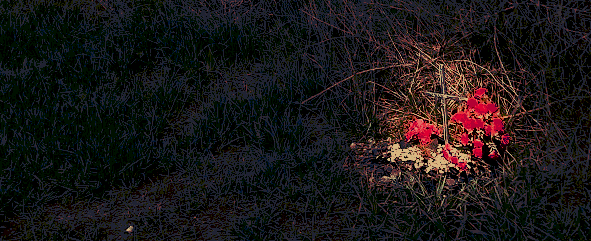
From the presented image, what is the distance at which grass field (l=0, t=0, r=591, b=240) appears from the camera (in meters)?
2.03

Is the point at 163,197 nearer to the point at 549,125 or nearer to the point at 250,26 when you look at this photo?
the point at 250,26

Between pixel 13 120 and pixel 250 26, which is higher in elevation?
pixel 250 26

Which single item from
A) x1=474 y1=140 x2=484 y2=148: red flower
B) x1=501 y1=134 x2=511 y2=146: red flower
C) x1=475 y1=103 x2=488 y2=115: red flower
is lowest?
x1=474 y1=140 x2=484 y2=148: red flower

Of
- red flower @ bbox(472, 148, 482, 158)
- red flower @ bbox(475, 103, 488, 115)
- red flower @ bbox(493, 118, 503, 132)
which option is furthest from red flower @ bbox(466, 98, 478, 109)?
red flower @ bbox(472, 148, 482, 158)

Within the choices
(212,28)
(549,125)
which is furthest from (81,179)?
(549,125)

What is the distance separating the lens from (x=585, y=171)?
2.04 metres

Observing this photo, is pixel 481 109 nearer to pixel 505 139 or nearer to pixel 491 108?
pixel 491 108

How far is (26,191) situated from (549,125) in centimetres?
275

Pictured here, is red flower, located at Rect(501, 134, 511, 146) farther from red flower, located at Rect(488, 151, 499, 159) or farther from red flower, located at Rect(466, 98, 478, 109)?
red flower, located at Rect(466, 98, 478, 109)

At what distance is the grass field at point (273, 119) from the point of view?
203cm

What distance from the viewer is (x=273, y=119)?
8.74ft

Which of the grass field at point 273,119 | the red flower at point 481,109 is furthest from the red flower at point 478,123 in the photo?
the grass field at point 273,119

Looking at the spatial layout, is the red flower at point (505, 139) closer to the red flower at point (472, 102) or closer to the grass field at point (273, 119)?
the grass field at point (273, 119)

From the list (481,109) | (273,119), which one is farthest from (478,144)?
(273,119)
